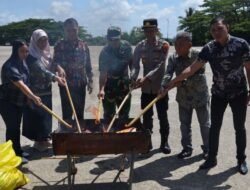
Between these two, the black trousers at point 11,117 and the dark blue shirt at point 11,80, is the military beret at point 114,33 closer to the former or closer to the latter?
the dark blue shirt at point 11,80

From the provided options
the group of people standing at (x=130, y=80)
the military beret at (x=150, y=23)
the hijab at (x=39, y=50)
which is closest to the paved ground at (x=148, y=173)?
the group of people standing at (x=130, y=80)

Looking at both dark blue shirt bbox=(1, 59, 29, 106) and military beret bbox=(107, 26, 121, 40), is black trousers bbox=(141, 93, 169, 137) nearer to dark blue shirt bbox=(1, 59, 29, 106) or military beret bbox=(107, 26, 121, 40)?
military beret bbox=(107, 26, 121, 40)

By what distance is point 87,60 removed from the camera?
20.1 ft

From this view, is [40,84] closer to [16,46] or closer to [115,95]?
[16,46]

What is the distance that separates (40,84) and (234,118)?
2.72 m

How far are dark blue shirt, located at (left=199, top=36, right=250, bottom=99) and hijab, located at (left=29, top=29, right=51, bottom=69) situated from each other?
2204 millimetres

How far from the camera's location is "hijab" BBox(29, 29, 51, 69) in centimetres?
590

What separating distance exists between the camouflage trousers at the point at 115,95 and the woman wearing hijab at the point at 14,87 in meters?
1.13

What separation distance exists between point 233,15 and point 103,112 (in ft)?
175

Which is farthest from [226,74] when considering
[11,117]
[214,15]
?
[214,15]

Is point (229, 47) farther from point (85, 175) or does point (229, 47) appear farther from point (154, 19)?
point (85, 175)

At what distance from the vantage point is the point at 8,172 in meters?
4.31

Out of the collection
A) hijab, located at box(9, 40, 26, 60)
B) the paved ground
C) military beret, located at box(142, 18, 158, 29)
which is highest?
military beret, located at box(142, 18, 158, 29)

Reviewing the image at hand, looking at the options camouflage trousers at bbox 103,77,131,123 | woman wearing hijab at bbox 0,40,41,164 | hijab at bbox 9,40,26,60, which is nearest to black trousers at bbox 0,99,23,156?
woman wearing hijab at bbox 0,40,41,164
